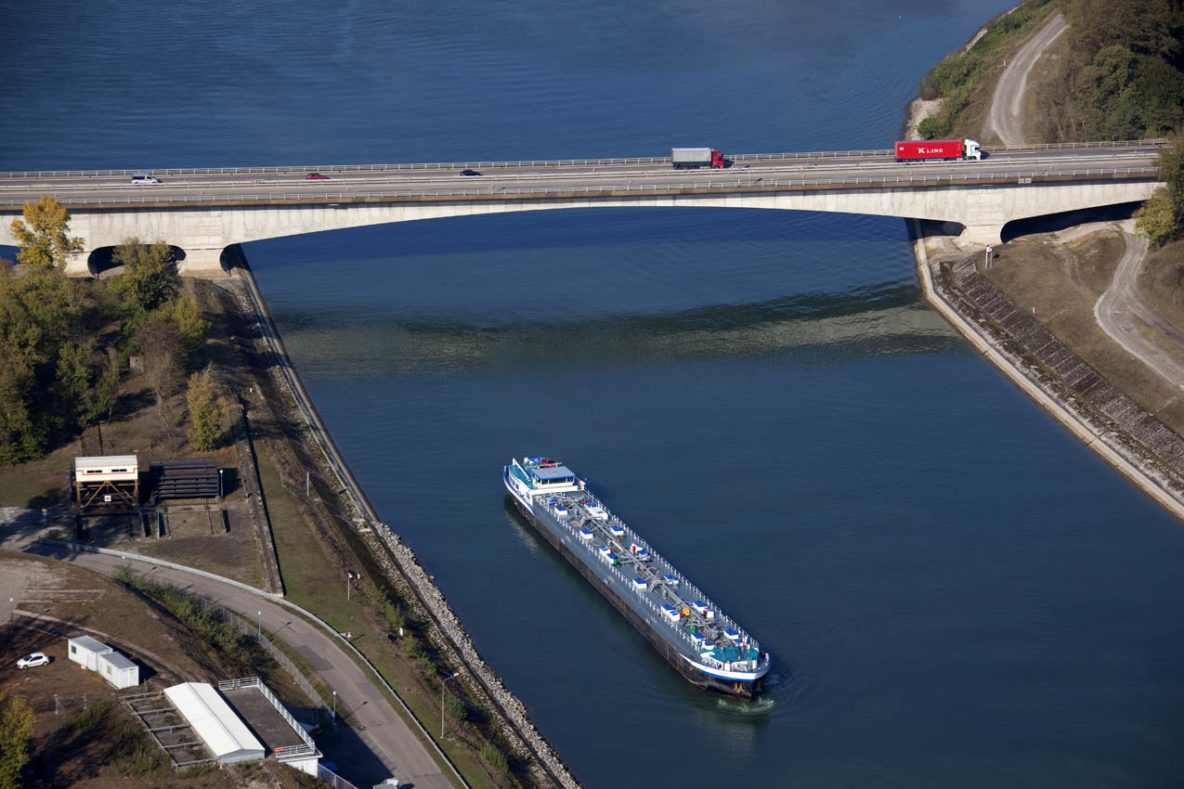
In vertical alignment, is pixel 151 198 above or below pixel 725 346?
above

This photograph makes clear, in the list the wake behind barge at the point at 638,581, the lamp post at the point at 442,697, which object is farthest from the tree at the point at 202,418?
the lamp post at the point at 442,697

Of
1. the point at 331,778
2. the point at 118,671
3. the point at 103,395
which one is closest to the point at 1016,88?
the point at 103,395

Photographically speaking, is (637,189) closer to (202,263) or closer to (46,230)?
(202,263)

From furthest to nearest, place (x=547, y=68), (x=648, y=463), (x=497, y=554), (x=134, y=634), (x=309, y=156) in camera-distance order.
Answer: (x=547, y=68) → (x=309, y=156) → (x=648, y=463) → (x=497, y=554) → (x=134, y=634)

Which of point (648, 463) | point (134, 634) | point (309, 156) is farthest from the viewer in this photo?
point (309, 156)

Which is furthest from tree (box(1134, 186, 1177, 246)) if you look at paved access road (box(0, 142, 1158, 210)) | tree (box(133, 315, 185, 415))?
tree (box(133, 315, 185, 415))

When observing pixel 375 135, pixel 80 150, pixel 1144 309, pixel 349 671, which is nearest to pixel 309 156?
pixel 375 135

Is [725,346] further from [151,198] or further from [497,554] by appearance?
[151,198]

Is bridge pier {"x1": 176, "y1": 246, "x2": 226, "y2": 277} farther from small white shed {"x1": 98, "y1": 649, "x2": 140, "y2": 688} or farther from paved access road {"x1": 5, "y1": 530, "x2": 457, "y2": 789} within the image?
small white shed {"x1": 98, "y1": 649, "x2": 140, "y2": 688}
